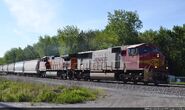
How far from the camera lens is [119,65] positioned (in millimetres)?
35062

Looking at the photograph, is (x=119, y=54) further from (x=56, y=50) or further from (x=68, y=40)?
(x=56, y=50)

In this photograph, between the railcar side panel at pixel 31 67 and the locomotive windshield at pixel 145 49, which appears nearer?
the locomotive windshield at pixel 145 49

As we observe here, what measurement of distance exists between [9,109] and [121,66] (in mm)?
24243

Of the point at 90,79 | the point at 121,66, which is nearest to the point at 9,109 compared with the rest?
the point at 121,66

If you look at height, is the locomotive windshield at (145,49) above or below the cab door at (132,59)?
above

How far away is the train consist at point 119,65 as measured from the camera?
31531mm

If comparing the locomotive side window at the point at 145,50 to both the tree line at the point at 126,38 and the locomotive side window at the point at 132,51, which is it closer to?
the locomotive side window at the point at 132,51

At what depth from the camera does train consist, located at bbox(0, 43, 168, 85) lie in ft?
103

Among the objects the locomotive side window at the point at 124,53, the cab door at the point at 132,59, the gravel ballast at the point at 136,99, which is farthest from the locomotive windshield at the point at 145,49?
the gravel ballast at the point at 136,99

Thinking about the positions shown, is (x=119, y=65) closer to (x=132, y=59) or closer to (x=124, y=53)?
(x=124, y=53)

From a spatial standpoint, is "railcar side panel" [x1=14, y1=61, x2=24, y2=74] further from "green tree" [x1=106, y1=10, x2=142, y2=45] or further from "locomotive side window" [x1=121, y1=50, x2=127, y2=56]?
"locomotive side window" [x1=121, y1=50, x2=127, y2=56]

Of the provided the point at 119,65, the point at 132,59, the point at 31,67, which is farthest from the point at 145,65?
the point at 31,67

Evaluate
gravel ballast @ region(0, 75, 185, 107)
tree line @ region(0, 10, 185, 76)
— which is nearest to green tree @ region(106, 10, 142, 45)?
tree line @ region(0, 10, 185, 76)

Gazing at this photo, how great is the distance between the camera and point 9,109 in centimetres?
1104
